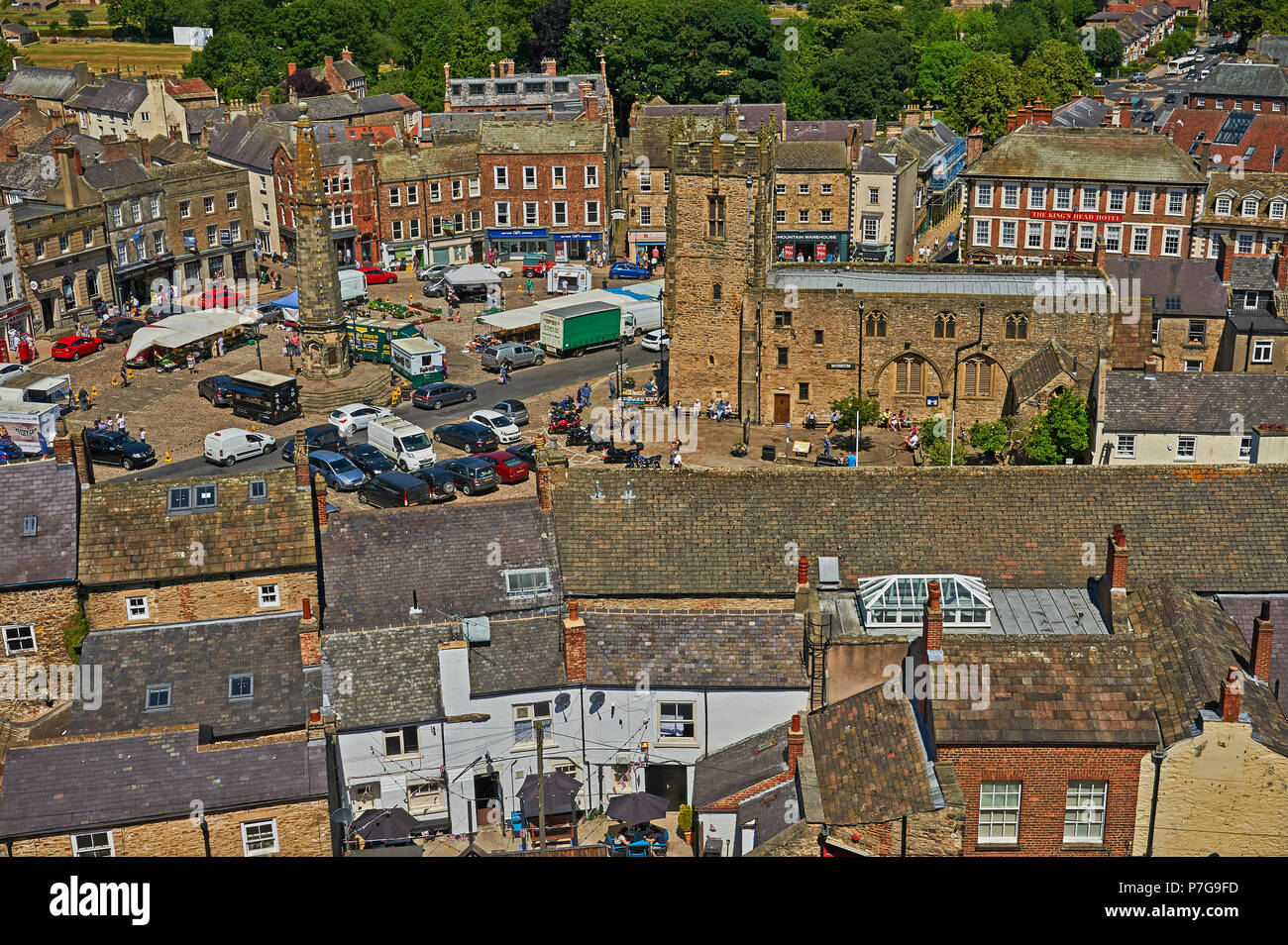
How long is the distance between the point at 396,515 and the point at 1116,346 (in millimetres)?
37309

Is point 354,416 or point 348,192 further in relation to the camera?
point 348,192

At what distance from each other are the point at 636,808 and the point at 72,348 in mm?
51951

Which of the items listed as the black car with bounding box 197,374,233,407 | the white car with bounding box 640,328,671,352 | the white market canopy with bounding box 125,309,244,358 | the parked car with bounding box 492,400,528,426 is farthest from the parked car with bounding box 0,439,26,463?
the white car with bounding box 640,328,671,352

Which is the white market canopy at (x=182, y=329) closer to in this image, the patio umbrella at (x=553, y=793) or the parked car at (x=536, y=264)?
the parked car at (x=536, y=264)

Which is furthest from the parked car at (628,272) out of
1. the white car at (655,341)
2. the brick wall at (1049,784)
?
the brick wall at (1049,784)

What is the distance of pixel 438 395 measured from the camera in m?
65.8

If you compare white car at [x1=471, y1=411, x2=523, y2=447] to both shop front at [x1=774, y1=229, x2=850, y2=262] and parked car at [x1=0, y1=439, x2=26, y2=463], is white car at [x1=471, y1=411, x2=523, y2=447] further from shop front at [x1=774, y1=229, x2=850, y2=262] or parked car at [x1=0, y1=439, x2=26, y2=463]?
shop front at [x1=774, y1=229, x2=850, y2=262]

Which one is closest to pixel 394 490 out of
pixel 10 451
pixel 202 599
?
pixel 202 599

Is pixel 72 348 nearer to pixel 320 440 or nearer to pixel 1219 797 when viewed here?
pixel 320 440

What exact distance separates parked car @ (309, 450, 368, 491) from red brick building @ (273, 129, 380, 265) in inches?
1363

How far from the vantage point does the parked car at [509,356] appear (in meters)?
70.9

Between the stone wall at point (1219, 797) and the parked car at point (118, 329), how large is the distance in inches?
2471
